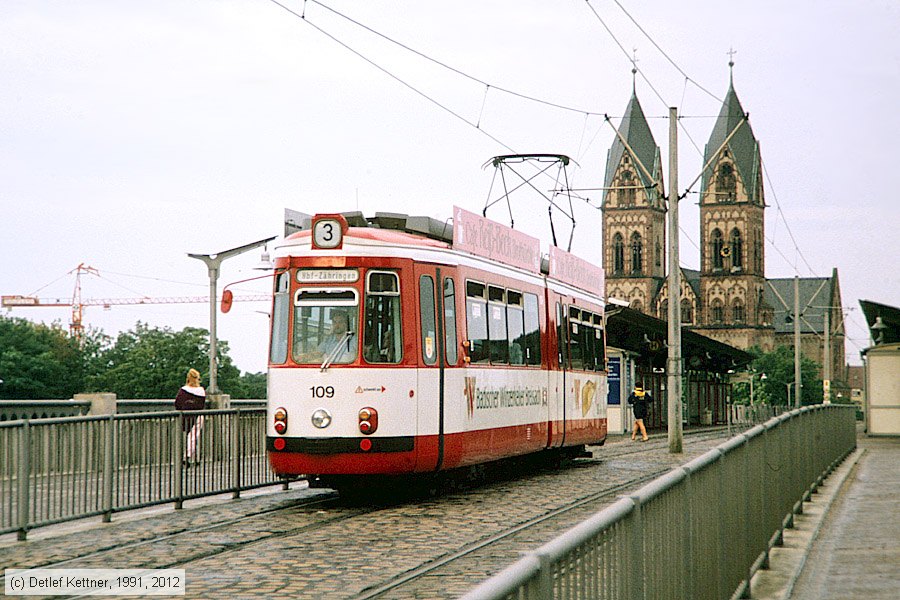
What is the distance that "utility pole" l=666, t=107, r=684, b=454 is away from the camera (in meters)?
28.8

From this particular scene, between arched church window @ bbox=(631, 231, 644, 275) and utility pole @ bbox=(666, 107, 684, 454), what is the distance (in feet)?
459

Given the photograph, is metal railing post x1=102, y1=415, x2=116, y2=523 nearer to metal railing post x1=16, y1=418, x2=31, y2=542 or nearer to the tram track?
metal railing post x1=16, y1=418, x2=31, y2=542

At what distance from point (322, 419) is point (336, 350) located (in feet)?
2.53

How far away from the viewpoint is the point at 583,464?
77.9ft

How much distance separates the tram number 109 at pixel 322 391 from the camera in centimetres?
1483

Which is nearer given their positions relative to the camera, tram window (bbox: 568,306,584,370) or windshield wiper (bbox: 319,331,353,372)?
windshield wiper (bbox: 319,331,353,372)

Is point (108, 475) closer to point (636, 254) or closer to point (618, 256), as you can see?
point (636, 254)

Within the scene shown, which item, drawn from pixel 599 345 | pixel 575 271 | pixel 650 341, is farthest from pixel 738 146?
pixel 575 271

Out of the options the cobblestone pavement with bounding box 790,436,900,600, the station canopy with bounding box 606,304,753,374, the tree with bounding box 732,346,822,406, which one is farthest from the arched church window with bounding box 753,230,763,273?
the cobblestone pavement with bounding box 790,436,900,600

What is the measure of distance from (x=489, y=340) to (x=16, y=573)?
323 inches

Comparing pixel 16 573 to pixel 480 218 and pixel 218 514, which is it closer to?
pixel 218 514

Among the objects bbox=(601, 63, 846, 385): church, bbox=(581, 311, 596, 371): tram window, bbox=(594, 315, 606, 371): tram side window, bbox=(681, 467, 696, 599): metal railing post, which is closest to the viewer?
bbox=(681, 467, 696, 599): metal railing post

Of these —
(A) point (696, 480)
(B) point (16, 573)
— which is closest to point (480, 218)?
(B) point (16, 573)

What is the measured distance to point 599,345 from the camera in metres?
24.5
